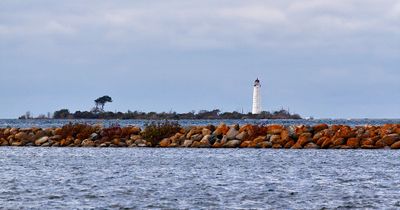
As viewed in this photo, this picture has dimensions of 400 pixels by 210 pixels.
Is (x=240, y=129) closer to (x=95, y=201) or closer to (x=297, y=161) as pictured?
(x=297, y=161)

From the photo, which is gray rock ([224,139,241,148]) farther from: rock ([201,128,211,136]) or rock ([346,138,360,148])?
rock ([346,138,360,148])

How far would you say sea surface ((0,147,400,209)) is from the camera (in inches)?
833

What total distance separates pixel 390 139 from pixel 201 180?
1783cm

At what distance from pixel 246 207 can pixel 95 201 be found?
3380 mm

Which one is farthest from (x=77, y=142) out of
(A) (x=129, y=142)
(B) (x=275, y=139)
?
(B) (x=275, y=139)

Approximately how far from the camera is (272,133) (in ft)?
144

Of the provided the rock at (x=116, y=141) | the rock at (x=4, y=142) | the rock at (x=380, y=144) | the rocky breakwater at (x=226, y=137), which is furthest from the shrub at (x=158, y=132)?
the rock at (x=380, y=144)

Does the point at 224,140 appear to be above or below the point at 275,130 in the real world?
below

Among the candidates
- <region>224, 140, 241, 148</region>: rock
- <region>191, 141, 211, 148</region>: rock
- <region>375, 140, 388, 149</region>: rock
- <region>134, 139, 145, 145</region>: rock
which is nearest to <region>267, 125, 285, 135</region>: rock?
<region>224, 140, 241, 148</region>: rock

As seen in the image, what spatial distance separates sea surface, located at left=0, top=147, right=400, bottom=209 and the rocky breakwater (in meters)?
3.07

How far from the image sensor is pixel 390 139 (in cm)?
4200

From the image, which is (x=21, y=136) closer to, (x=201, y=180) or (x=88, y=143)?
(x=88, y=143)

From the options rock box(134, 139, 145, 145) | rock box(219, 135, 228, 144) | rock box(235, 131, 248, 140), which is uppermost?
rock box(235, 131, 248, 140)

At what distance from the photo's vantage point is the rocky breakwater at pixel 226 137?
42250 millimetres
